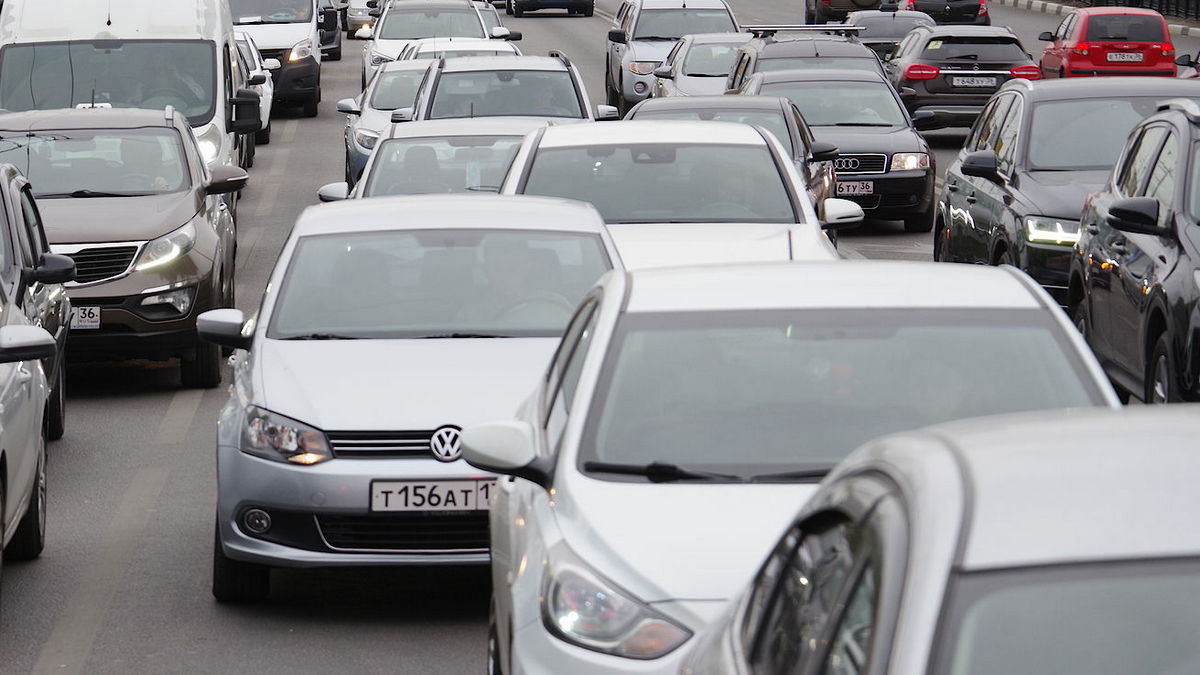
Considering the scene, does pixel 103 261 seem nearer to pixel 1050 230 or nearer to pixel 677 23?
pixel 1050 230

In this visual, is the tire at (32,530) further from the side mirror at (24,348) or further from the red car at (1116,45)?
the red car at (1116,45)

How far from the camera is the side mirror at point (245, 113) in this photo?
20219 mm

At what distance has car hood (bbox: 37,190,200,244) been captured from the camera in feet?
44.0

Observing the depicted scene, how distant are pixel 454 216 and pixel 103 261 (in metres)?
4.91

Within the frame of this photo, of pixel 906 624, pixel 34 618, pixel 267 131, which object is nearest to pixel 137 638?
pixel 34 618

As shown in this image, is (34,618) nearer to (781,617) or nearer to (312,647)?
(312,647)

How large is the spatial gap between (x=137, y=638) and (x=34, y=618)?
0.54 meters

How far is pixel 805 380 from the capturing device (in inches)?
221

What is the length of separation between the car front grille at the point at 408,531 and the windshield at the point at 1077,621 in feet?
16.6

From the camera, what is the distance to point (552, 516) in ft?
16.8

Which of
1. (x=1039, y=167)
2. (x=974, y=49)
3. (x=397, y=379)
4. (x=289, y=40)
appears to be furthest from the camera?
(x=289, y=40)

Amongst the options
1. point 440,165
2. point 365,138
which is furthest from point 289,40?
point 440,165

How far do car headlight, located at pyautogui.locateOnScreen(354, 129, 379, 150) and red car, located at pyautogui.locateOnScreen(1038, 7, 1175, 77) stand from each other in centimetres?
1466

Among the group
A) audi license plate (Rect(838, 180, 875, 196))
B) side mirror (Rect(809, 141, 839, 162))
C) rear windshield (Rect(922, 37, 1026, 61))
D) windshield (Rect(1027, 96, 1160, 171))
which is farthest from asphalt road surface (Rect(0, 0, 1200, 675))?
rear windshield (Rect(922, 37, 1026, 61))
